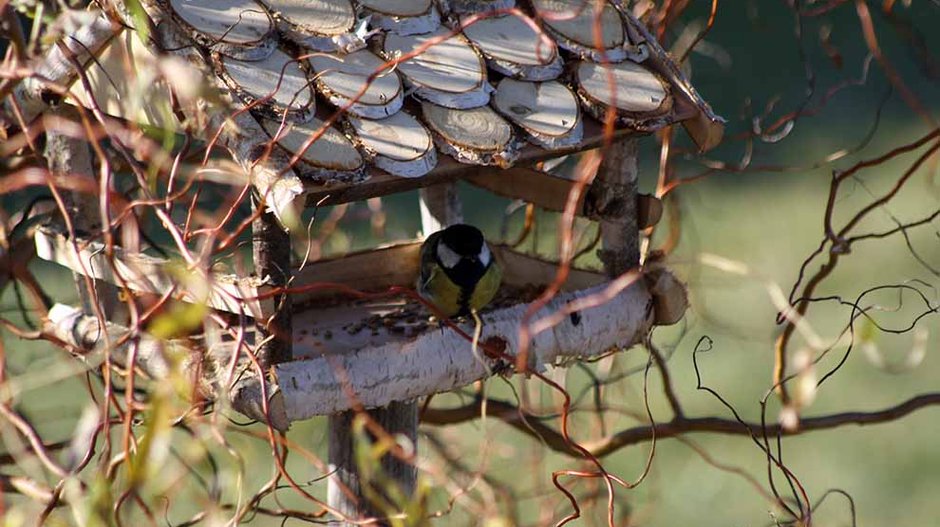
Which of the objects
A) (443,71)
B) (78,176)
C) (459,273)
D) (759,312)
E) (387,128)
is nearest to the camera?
(387,128)

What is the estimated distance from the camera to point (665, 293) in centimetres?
226

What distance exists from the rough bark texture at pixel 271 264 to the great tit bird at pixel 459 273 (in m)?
0.43

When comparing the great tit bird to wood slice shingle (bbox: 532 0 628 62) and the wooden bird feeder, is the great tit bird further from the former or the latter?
wood slice shingle (bbox: 532 0 628 62)

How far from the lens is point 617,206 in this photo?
7.48 ft

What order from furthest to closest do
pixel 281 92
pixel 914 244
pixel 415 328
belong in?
pixel 914 244, pixel 415 328, pixel 281 92

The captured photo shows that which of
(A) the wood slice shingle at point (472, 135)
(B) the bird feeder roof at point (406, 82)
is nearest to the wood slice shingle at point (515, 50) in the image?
(B) the bird feeder roof at point (406, 82)

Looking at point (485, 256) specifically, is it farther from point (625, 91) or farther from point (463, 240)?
point (625, 91)

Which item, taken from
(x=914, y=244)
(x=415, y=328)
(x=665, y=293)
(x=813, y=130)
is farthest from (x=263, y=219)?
Result: (x=813, y=130)

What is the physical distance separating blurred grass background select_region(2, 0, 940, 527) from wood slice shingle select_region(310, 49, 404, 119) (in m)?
1.15

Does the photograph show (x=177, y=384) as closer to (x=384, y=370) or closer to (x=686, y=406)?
(x=384, y=370)

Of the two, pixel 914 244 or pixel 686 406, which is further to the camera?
pixel 914 244

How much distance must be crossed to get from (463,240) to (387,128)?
47 cm

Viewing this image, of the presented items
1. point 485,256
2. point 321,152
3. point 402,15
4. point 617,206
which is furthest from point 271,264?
point 617,206

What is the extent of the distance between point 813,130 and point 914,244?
82 cm
